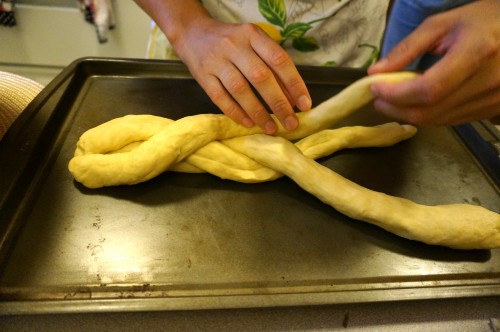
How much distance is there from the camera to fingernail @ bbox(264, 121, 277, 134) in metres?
1.04

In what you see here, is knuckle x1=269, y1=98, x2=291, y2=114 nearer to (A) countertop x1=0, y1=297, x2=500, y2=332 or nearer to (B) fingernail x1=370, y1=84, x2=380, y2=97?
(B) fingernail x1=370, y1=84, x2=380, y2=97

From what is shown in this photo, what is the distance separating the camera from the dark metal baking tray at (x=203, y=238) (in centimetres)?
81

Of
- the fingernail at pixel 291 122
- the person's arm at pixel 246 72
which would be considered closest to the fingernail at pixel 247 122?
the person's arm at pixel 246 72

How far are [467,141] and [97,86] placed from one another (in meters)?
1.32

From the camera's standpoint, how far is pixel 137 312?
2.60 ft

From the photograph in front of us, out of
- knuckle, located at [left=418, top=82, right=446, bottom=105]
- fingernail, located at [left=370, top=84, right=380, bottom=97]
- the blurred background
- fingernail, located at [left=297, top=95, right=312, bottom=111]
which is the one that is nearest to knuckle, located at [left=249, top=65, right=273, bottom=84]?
fingernail, located at [left=297, top=95, right=312, bottom=111]

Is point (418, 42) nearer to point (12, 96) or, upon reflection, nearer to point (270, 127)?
point (270, 127)

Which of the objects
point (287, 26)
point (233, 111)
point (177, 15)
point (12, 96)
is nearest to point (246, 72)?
point (233, 111)

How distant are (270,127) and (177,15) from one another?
1.58 feet

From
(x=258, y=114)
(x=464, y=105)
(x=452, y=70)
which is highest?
(x=452, y=70)

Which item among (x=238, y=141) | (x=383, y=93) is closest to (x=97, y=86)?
(x=238, y=141)

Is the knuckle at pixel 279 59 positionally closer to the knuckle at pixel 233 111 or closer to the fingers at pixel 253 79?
the fingers at pixel 253 79

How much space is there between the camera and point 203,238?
93 cm

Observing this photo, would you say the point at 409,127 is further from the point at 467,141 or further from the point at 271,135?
the point at 271,135
